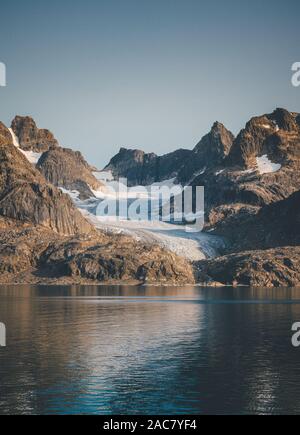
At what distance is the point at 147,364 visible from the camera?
88.4m

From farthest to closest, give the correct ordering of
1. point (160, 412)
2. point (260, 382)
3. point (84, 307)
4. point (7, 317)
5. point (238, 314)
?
point (84, 307)
point (238, 314)
point (7, 317)
point (260, 382)
point (160, 412)

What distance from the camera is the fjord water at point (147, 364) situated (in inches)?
2665

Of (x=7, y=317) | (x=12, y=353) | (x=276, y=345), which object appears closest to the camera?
(x=12, y=353)

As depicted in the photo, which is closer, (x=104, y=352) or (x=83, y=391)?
(x=83, y=391)

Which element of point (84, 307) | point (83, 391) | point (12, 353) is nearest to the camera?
point (83, 391)

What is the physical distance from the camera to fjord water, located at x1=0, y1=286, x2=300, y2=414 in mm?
67688

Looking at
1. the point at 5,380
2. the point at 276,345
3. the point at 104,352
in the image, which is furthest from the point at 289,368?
the point at 5,380

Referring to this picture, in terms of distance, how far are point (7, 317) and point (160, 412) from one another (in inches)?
3221

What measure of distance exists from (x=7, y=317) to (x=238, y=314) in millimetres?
52073
